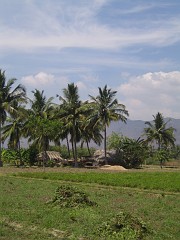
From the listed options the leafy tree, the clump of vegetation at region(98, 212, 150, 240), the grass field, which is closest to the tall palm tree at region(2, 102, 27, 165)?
the leafy tree

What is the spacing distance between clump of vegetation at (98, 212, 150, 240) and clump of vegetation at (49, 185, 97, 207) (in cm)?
351

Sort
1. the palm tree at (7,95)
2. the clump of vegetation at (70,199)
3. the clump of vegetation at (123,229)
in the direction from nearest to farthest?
the clump of vegetation at (123,229)
the clump of vegetation at (70,199)
the palm tree at (7,95)

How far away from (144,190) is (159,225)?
9154mm

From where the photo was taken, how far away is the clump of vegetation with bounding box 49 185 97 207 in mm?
14094

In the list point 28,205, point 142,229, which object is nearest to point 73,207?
point 28,205

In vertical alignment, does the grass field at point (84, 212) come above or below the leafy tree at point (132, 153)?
below

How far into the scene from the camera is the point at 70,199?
47.2 feet

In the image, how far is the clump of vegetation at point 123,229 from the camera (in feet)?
32.5

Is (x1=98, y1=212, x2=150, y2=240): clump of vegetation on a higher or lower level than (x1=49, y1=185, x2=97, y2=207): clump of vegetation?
lower

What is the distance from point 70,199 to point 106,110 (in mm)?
31804

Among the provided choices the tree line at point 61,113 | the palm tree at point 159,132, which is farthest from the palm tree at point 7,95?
the palm tree at point 159,132

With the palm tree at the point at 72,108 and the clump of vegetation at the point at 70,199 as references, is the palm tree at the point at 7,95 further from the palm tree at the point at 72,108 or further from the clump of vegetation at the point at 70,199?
the clump of vegetation at the point at 70,199

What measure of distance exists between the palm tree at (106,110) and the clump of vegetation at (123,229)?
113 ft

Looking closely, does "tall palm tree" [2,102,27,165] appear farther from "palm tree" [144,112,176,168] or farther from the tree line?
"palm tree" [144,112,176,168]
